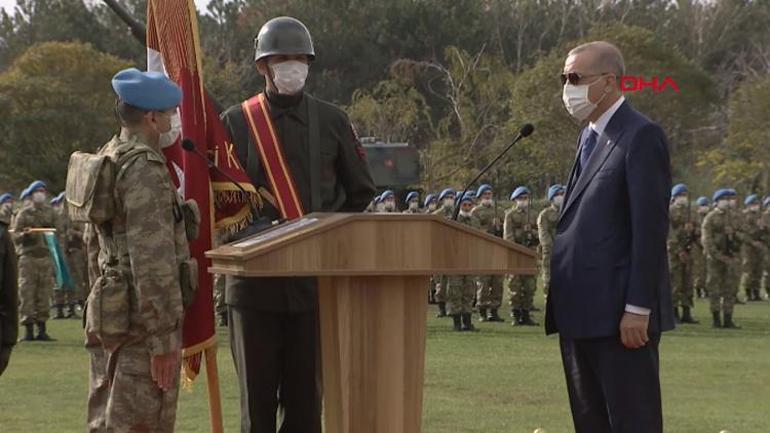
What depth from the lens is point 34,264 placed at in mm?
20172

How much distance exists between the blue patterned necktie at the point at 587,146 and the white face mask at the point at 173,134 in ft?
5.99

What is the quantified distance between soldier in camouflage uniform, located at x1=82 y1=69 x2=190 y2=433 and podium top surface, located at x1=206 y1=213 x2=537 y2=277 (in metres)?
0.56

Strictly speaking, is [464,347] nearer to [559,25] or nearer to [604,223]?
[604,223]

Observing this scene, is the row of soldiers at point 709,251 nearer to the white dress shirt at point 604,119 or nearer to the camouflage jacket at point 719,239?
the camouflage jacket at point 719,239

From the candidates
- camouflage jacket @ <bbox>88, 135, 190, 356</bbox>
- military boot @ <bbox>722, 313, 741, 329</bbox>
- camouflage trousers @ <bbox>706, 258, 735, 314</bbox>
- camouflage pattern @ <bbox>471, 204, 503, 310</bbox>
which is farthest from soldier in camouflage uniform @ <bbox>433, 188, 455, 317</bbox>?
camouflage jacket @ <bbox>88, 135, 190, 356</bbox>

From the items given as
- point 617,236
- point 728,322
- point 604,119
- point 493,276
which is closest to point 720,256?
point 728,322

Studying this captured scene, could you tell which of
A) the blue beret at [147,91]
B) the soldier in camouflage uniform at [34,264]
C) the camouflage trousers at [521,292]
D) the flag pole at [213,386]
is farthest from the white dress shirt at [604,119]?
the camouflage trousers at [521,292]

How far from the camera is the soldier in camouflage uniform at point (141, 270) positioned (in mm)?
5902

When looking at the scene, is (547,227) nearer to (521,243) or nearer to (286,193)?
(521,243)

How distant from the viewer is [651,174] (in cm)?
577

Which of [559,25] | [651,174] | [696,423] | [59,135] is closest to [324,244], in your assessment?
[651,174]

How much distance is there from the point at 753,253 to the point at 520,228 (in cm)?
729

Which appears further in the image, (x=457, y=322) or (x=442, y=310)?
(x=442, y=310)

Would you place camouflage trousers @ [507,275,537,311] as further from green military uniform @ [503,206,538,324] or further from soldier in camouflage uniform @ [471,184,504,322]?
soldier in camouflage uniform @ [471,184,504,322]
